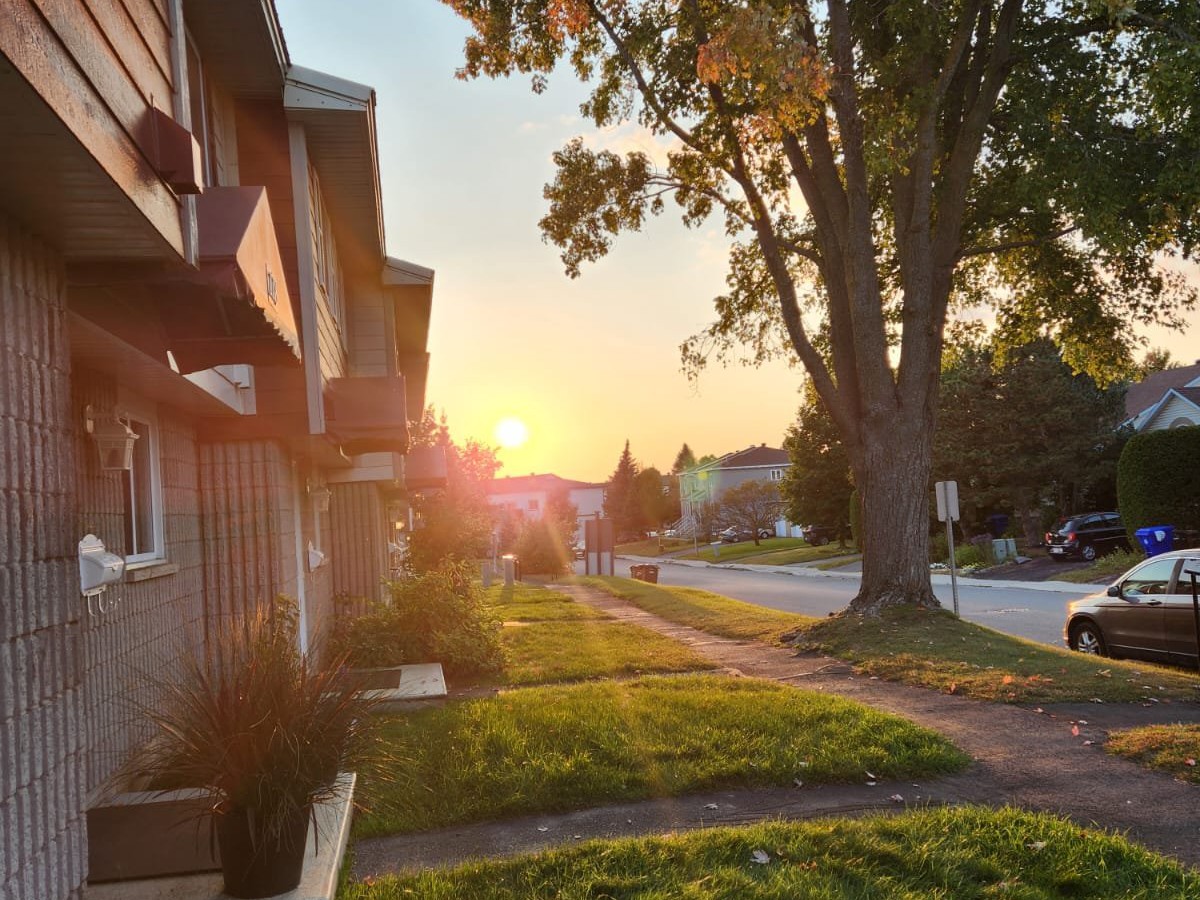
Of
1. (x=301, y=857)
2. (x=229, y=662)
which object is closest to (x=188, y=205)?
(x=229, y=662)

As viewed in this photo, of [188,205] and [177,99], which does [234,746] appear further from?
[177,99]

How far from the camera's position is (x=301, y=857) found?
14.0 ft

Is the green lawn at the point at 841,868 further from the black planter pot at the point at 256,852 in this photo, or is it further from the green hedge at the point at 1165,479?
the green hedge at the point at 1165,479

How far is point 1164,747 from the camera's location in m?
6.85

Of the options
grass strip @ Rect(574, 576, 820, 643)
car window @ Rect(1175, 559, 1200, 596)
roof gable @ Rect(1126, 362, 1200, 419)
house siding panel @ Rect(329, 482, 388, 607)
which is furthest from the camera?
roof gable @ Rect(1126, 362, 1200, 419)

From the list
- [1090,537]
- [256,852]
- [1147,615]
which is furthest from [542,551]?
[256,852]

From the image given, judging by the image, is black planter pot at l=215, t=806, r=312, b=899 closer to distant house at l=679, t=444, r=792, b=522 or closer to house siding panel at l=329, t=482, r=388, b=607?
house siding panel at l=329, t=482, r=388, b=607

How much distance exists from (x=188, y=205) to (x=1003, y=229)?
51.6ft

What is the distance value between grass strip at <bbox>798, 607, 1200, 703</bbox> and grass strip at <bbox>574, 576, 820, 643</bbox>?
1.13 meters

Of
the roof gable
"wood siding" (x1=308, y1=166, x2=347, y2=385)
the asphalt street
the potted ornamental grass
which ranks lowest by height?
the asphalt street

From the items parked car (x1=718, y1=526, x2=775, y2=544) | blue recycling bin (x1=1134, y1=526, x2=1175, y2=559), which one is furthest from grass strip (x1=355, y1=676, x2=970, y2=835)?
parked car (x1=718, y1=526, x2=775, y2=544)

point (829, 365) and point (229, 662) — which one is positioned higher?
point (829, 365)

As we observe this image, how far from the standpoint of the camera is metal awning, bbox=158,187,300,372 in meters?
3.88

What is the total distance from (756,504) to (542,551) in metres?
28.0
